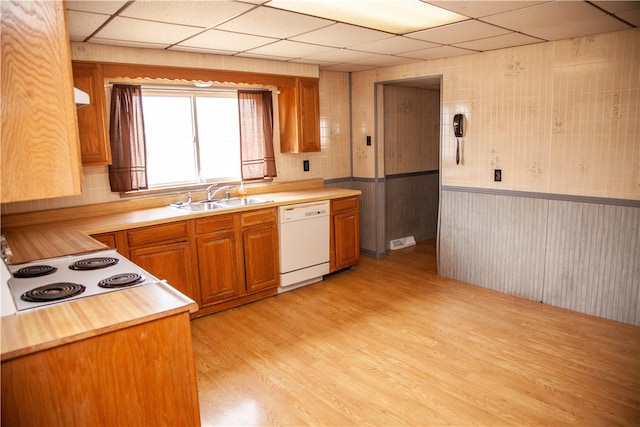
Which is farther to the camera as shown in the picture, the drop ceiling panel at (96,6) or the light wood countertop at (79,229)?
the light wood countertop at (79,229)

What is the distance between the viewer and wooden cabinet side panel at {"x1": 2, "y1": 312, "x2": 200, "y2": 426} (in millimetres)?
1505

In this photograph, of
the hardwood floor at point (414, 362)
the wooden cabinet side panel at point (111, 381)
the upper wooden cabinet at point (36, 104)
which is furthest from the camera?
the hardwood floor at point (414, 362)

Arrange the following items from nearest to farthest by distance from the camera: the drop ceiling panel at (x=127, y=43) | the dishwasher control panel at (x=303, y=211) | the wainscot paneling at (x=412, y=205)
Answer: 1. the drop ceiling panel at (x=127, y=43)
2. the dishwasher control panel at (x=303, y=211)
3. the wainscot paneling at (x=412, y=205)

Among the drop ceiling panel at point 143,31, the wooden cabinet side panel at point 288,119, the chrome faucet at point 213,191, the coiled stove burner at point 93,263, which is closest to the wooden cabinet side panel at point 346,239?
the wooden cabinet side panel at point 288,119

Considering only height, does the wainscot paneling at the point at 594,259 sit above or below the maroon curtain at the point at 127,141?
below

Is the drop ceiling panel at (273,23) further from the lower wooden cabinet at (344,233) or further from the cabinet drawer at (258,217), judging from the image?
the lower wooden cabinet at (344,233)

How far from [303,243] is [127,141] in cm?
183

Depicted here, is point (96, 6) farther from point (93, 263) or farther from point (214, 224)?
point (214, 224)

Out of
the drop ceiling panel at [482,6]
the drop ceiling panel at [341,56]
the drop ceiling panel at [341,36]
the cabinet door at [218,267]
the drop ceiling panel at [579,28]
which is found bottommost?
the cabinet door at [218,267]

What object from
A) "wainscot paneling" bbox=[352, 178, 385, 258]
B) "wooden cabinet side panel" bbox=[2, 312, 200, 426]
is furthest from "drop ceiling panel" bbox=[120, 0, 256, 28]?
"wainscot paneling" bbox=[352, 178, 385, 258]

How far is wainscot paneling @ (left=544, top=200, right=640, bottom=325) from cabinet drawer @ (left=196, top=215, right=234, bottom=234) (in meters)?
2.77

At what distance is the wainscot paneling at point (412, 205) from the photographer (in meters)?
5.73

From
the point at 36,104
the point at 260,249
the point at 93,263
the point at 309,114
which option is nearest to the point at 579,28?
the point at 309,114

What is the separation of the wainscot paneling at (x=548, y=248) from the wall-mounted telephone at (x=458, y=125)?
0.58m
